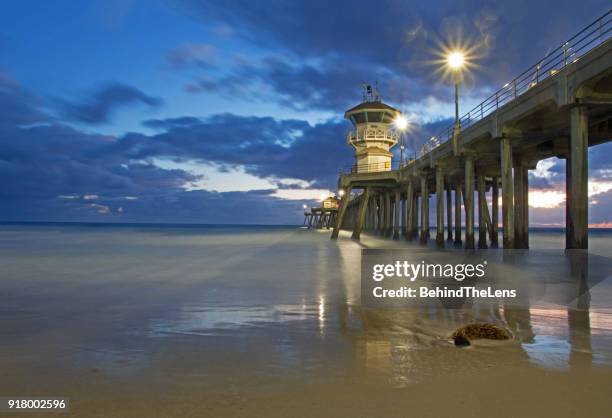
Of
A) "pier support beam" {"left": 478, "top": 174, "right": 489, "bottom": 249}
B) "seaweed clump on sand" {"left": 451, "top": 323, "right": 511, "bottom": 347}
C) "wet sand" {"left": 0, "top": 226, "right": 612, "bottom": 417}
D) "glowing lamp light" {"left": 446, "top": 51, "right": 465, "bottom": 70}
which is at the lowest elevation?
"wet sand" {"left": 0, "top": 226, "right": 612, "bottom": 417}

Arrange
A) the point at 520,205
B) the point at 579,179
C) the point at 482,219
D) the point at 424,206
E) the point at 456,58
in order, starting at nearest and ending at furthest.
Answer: the point at 579,179 → the point at 456,58 → the point at 520,205 → the point at 482,219 → the point at 424,206

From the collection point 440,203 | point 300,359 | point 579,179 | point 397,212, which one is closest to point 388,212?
point 397,212

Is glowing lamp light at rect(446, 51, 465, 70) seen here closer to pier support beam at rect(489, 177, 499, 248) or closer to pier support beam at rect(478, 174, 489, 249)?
pier support beam at rect(478, 174, 489, 249)

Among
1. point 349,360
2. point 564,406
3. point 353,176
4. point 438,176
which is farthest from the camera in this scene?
→ point 353,176

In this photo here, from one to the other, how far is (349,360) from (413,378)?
97 centimetres

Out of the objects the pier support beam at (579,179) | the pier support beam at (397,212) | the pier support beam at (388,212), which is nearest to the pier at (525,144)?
the pier support beam at (579,179)

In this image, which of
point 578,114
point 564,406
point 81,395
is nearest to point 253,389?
point 81,395

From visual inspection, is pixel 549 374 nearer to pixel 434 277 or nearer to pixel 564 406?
pixel 564 406

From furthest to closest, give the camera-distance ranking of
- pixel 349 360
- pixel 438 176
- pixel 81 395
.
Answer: pixel 438 176 < pixel 349 360 < pixel 81 395

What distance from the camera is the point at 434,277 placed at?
1359 centimetres

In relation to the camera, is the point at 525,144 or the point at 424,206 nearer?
the point at 525,144

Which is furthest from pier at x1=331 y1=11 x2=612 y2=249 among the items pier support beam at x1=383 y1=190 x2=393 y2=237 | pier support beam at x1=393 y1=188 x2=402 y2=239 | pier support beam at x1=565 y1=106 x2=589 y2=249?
pier support beam at x1=383 y1=190 x2=393 y2=237

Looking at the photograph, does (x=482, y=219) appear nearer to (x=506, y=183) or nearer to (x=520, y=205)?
(x=520, y=205)

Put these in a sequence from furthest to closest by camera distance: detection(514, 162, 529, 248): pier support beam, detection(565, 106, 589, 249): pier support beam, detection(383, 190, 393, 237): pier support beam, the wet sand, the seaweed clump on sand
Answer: detection(383, 190, 393, 237): pier support beam
detection(514, 162, 529, 248): pier support beam
detection(565, 106, 589, 249): pier support beam
the seaweed clump on sand
the wet sand
